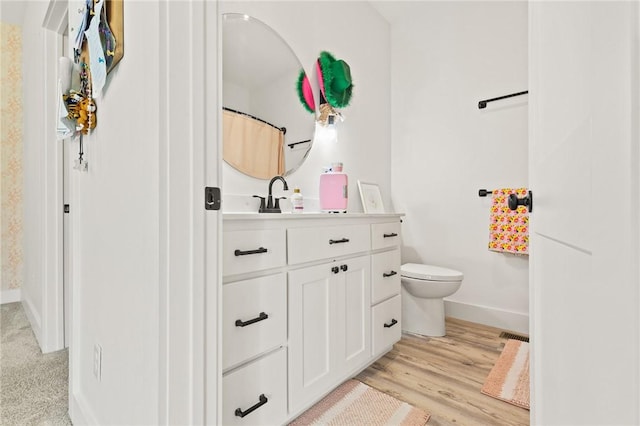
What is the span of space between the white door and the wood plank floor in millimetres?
907

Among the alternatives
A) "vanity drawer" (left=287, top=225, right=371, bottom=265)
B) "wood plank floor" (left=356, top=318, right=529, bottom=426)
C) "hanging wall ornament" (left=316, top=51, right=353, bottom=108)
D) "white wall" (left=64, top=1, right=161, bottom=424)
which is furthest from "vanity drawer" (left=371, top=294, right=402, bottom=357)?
"hanging wall ornament" (left=316, top=51, right=353, bottom=108)

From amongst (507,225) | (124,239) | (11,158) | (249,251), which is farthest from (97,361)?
(11,158)

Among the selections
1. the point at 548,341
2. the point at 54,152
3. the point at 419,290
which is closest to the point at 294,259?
the point at 548,341

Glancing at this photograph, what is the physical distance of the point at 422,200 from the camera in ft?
9.24

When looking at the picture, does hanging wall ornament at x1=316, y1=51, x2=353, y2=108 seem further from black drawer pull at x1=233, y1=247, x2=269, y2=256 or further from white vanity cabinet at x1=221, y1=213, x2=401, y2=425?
black drawer pull at x1=233, y1=247, x2=269, y2=256

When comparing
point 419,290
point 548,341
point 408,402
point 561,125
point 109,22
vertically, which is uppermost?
point 109,22

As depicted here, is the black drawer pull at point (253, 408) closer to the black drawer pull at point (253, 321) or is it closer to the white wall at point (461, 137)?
the black drawer pull at point (253, 321)

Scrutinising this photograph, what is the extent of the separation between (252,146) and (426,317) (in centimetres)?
170

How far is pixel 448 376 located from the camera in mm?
1717

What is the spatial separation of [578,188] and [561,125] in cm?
17

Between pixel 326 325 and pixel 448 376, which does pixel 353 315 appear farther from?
pixel 448 376

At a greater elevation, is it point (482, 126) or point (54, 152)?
point (482, 126)

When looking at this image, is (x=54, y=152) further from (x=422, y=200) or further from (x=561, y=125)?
(x=422, y=200)

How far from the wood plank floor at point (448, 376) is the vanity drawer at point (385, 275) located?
1.32ft
